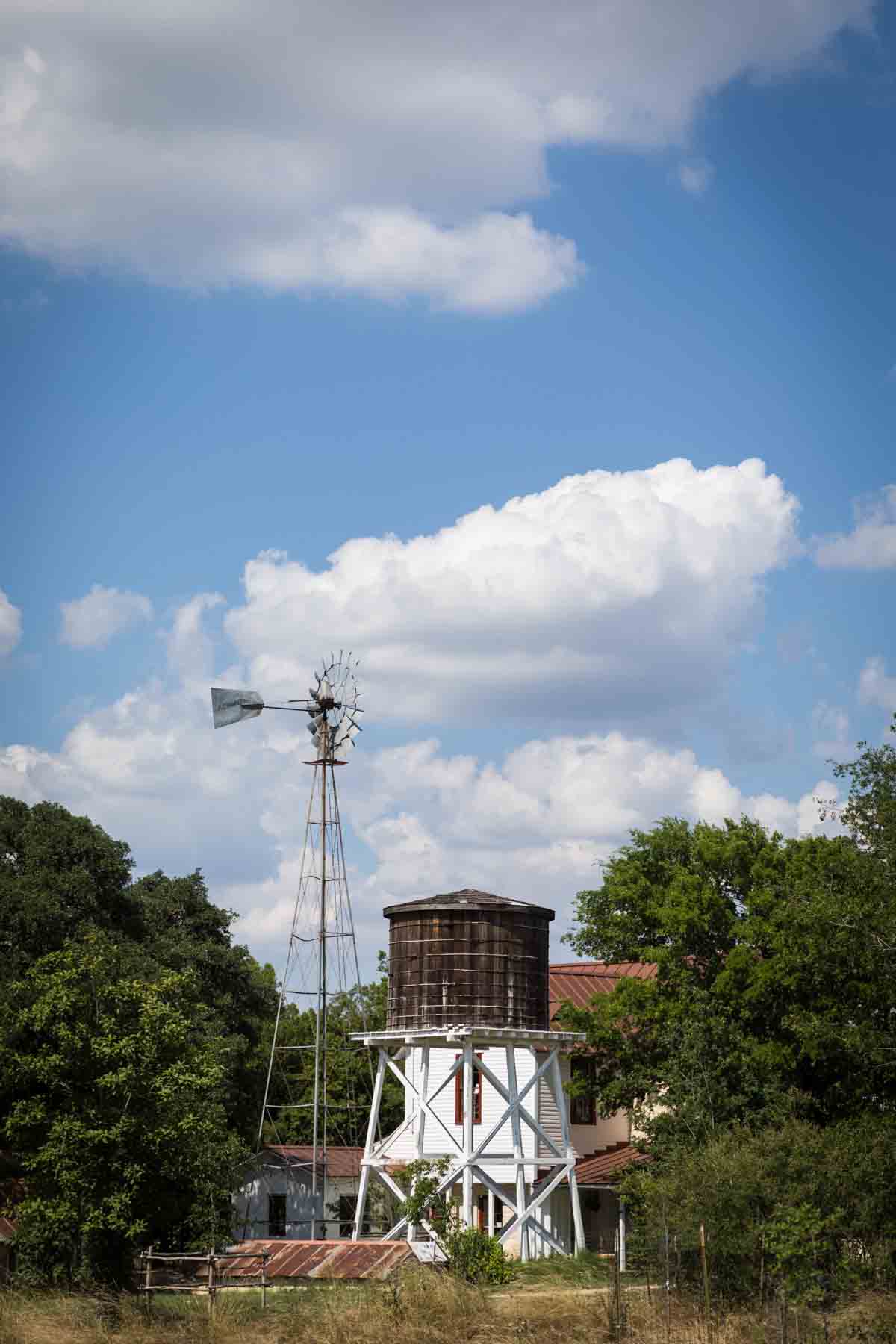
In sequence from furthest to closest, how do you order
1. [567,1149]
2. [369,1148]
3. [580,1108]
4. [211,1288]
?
1. [580,1108]
2. [567,1149]
3. [369,1148]
4. [211,1288]

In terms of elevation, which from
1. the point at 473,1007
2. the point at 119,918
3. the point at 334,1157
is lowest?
the point at 334,1157

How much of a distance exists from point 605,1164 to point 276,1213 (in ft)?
47.6

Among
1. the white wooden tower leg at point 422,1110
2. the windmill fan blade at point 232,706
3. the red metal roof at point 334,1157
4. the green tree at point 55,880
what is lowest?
the red metal roof at point 334,1157

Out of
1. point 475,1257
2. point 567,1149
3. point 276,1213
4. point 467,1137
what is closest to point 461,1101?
point 567,1149

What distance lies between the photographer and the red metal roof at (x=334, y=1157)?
195 feet

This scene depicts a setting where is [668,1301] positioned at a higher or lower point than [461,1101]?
lower

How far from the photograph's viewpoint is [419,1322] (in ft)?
84.1

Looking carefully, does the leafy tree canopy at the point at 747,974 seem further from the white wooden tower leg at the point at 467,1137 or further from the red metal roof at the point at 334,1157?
the red metal roof at the point at 334,1157

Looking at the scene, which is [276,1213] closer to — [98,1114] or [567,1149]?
[567,1149]

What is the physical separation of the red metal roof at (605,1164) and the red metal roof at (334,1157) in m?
10.5

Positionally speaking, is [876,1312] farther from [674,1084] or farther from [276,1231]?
[276,1231]

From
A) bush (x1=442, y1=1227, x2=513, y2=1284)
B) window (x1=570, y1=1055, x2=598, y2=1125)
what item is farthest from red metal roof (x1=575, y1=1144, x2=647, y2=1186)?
bush (x1=442, y1=1227, x2=513, y2=1284)

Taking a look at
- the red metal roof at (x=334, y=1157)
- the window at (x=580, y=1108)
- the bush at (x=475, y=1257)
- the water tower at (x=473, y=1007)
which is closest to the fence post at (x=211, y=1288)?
the bush at (x=475, y=1257)

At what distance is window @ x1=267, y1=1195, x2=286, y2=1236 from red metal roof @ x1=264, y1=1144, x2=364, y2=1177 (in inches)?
57.3
